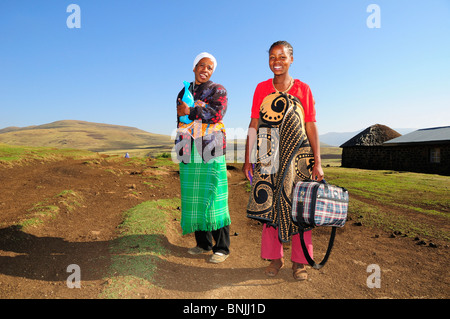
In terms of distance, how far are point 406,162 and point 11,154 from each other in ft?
79.6

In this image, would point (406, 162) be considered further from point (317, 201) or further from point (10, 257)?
point (10, 257)

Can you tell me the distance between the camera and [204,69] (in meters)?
4.00

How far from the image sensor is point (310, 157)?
3.46 meters

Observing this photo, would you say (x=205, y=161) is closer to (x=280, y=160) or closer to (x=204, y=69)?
(x=280, y=160)

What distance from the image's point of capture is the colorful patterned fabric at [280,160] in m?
3.43

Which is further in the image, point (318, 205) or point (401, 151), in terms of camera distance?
point (401, 151)

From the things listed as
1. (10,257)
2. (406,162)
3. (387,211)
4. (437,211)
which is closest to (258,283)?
(10,257)

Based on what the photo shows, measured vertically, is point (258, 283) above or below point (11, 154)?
below

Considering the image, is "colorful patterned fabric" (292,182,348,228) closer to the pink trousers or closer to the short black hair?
the pink trousers

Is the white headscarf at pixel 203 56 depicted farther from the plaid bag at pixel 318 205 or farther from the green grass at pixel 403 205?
the green grass at pixel 403 205

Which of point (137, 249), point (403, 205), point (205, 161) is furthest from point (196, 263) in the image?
point (403, 205)

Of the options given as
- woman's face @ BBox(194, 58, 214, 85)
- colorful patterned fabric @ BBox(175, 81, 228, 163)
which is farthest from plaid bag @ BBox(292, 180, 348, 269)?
woman's face @ BBox(194, 58, 214, 85)

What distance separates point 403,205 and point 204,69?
22.0ft

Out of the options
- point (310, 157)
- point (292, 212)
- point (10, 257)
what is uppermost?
point (310, 157)
